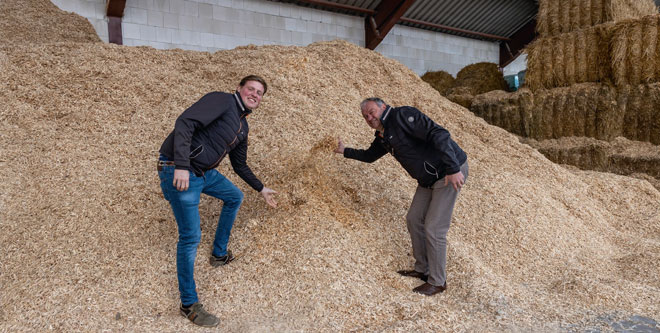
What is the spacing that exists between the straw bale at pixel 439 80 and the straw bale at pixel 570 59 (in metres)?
2.90

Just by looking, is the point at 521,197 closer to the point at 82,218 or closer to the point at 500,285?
the point at 500,285

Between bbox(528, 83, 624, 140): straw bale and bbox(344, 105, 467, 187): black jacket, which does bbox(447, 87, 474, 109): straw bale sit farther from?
bbox(344, 105, 467, 187): black jacket

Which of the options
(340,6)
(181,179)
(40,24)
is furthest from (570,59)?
(40,24)

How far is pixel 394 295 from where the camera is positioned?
8.83 feet

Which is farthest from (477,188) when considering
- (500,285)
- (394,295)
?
(394,295)

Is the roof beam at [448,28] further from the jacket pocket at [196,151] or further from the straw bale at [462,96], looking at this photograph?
the jacket pocket at [196,151]

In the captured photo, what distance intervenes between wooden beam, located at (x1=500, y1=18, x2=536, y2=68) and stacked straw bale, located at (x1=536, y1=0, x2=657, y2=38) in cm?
528

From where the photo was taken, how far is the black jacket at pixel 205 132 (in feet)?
7.23

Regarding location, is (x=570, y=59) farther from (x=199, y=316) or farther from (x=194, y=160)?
(x=199, y=316)

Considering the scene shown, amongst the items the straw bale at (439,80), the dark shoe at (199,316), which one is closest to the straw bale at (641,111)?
the straw bale at (439,80)

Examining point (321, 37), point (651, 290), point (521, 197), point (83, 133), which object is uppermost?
point (321, 37)

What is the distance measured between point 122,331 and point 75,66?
146 inches

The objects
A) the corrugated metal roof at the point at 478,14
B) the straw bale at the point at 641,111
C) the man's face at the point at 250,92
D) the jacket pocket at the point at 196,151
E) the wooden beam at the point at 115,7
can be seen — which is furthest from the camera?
the corrugated metal roof at the point at 478,14

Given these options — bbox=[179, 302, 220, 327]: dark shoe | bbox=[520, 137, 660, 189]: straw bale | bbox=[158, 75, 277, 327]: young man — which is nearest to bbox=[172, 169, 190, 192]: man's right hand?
bbox=[158, 75, 277, 327]: young man
